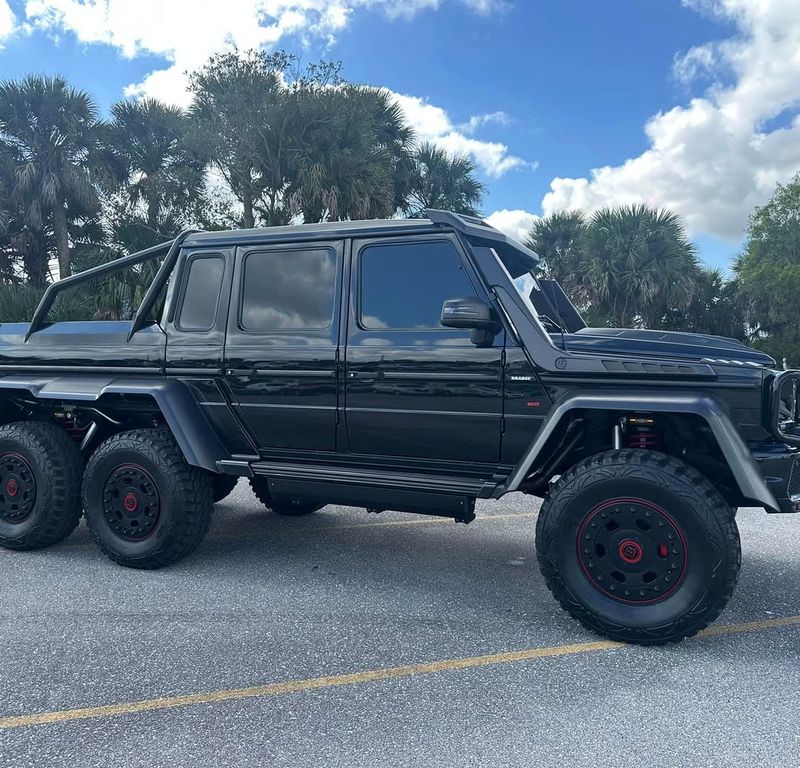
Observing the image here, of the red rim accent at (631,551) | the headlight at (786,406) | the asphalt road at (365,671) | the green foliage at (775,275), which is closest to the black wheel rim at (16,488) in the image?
the asphalt road at (365,671)

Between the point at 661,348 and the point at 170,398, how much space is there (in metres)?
2.84

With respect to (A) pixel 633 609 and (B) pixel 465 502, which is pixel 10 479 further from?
(A) pixel 633 609

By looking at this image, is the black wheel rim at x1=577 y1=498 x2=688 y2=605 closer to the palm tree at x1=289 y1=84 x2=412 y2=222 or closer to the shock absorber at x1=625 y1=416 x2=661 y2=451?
the shock absorber at x1=625 y1=416 x2=661 y2=451

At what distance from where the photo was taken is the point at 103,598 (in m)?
3.78

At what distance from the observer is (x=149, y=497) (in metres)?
4.21

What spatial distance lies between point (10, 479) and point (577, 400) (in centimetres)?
388

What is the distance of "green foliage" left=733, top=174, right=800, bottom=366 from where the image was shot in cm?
3052

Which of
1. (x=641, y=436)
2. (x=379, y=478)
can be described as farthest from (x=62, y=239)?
(x=641, y=436)

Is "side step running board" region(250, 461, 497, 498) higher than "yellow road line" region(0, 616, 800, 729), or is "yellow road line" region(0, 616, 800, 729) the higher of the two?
"side step running board" region(250, 461, 497, 498)

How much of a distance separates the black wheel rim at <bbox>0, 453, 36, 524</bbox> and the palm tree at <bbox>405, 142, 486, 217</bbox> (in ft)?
64.3

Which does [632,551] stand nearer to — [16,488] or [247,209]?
[16,488]

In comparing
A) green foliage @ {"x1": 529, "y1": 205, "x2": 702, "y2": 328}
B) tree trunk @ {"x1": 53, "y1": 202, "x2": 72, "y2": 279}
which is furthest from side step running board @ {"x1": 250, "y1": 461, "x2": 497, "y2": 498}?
green foliage @ {"x1": 529, "y1": 205, "x2": 702, "y2": 328}

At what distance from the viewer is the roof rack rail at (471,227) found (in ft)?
12.0

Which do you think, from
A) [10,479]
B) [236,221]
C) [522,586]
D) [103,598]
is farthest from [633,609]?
[236,221]
